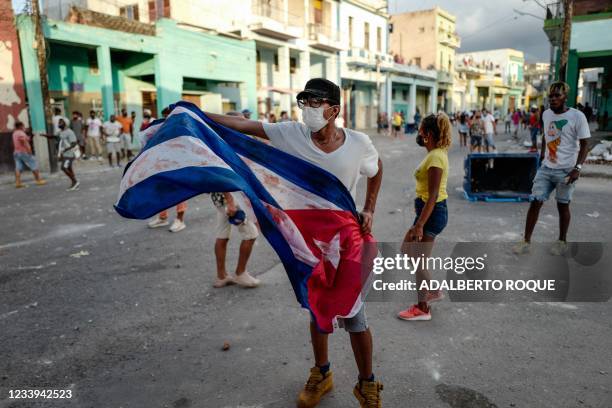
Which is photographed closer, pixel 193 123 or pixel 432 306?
pixel 193 123

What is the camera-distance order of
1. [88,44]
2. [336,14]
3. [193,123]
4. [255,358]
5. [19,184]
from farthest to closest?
1. [336,14]
2. [88,44]
3. [19,184]
4. [255,358]
5. [193,123]

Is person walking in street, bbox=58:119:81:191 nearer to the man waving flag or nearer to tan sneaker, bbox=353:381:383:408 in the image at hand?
the man waving flag

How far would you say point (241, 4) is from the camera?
2419 centimetres

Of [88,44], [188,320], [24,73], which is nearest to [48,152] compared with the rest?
[24,73]

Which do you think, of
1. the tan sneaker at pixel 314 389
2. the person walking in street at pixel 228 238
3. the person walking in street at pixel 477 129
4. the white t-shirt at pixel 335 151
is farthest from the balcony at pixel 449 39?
the tan sneaker at pixel 314 389

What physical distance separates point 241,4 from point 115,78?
8.16 meters

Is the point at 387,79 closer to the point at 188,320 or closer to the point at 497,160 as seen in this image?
the point at 497,160

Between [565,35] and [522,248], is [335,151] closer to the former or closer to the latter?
[522,248]

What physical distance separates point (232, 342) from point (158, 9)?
2276 centimetres

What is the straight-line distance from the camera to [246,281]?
446 cm

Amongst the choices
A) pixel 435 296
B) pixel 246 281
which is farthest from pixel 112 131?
pixel 435 296

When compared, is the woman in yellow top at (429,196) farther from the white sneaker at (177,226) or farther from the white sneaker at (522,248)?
the white sneaker at (177,226)

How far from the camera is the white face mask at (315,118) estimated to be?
8.27ft

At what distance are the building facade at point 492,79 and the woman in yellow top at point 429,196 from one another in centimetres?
5650
